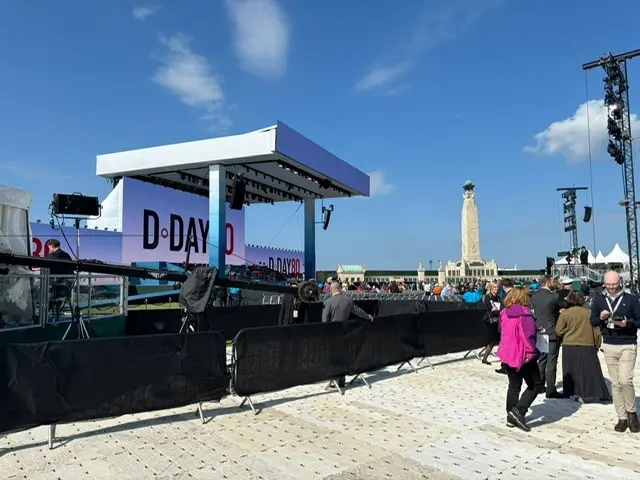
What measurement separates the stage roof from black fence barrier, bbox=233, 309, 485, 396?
11.4m

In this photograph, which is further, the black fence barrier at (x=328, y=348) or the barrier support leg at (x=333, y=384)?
the barrier support leg at (x=333, y=384)

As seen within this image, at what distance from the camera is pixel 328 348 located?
7.32 meters

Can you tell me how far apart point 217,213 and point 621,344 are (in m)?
18.0

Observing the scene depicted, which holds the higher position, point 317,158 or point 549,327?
point 317,158

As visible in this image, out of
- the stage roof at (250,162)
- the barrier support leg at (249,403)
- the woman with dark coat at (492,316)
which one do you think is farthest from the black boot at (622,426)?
the stage roof at (250,162)

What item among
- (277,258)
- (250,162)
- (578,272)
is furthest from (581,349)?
(578,272)

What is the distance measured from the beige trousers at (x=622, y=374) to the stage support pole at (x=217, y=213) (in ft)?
56.5

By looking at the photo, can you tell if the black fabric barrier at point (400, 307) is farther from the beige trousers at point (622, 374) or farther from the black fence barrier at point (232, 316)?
the beige trousers at point (622, 374)

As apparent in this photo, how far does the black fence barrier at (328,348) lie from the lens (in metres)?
6.38

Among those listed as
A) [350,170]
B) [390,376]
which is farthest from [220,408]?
[350,170]

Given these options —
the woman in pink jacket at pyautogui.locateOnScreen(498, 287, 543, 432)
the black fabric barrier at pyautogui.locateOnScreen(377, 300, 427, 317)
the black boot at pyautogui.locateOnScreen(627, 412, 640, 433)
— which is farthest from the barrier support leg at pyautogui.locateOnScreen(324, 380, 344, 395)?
the black fabric barrier at pyautogui.locateOnScreen(377, 300, 427, 317)

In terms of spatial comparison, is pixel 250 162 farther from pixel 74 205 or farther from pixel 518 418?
pixel 518 418

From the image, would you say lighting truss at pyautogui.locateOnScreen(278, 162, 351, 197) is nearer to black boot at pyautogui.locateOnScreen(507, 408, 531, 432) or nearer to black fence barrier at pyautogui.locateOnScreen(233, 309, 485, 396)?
black fence barrier at pyautogui.locateOnScreen(233, 309, 485, 396)

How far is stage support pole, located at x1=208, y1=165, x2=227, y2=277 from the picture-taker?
21.0m
